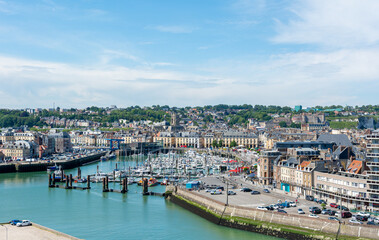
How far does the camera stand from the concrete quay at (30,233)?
2064 centimetres

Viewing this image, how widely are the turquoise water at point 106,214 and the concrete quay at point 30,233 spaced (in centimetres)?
201

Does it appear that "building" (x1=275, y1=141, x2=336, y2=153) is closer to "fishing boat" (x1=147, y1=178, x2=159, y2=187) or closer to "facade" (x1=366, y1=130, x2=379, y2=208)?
"fishing boat" (x1=147, y1=178, x2=159, y2=187)

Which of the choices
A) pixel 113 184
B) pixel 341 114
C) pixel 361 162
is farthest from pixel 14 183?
pixel 341 114

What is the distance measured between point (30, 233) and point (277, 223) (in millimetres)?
11258

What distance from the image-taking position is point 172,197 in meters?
31.9

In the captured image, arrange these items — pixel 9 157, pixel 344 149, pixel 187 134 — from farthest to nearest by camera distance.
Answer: pixel 187 134, pixel 9 157, pixel 344 149

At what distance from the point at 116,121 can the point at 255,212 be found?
395 ft

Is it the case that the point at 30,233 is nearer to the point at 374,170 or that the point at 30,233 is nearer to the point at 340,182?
the point at 340,182

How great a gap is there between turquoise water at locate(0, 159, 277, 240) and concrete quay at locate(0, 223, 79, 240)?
201cm

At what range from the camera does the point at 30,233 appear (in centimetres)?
2150

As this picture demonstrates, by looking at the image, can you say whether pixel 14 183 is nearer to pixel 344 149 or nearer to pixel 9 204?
pixel 9 204

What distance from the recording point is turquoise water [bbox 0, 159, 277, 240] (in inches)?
933

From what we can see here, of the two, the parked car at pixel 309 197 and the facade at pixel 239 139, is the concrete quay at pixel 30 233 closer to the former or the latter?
the parked car at pixel 309 197

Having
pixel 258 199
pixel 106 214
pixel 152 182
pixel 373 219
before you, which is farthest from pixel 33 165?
pixel 373 219
